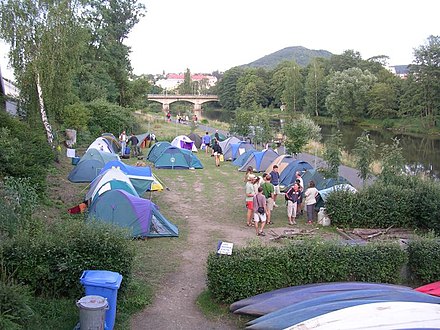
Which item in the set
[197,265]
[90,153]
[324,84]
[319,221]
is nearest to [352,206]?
[319,221]

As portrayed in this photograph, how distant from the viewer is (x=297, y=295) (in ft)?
23.8

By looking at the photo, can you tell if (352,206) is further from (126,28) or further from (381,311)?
(126,28)

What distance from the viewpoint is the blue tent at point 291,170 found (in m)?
18.4

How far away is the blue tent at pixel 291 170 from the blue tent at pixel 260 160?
3088 millimetres

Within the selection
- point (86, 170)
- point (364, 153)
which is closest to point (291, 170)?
point (364, 153)

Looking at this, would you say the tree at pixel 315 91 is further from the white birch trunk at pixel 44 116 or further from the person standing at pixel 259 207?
the person standing at pixel 259 207

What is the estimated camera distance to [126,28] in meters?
40.8

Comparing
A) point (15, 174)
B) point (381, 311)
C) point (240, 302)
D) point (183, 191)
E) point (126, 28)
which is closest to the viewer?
point (381, 311)

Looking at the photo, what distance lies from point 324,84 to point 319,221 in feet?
190


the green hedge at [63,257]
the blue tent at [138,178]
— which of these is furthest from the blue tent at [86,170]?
the green hedge at [63,257]

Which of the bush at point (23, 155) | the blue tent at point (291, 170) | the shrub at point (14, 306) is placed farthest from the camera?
the blue tent at point (291, 170)

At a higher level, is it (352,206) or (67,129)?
(67,129)

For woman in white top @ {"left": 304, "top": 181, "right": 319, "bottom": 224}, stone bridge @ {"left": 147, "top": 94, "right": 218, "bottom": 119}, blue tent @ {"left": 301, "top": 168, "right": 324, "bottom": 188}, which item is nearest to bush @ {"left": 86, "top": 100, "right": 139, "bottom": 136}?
blue tent @ {"left": 301, "top": 168, "right": 324, "bottom": 188}

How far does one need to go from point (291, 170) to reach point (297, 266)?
1085 centimetres
